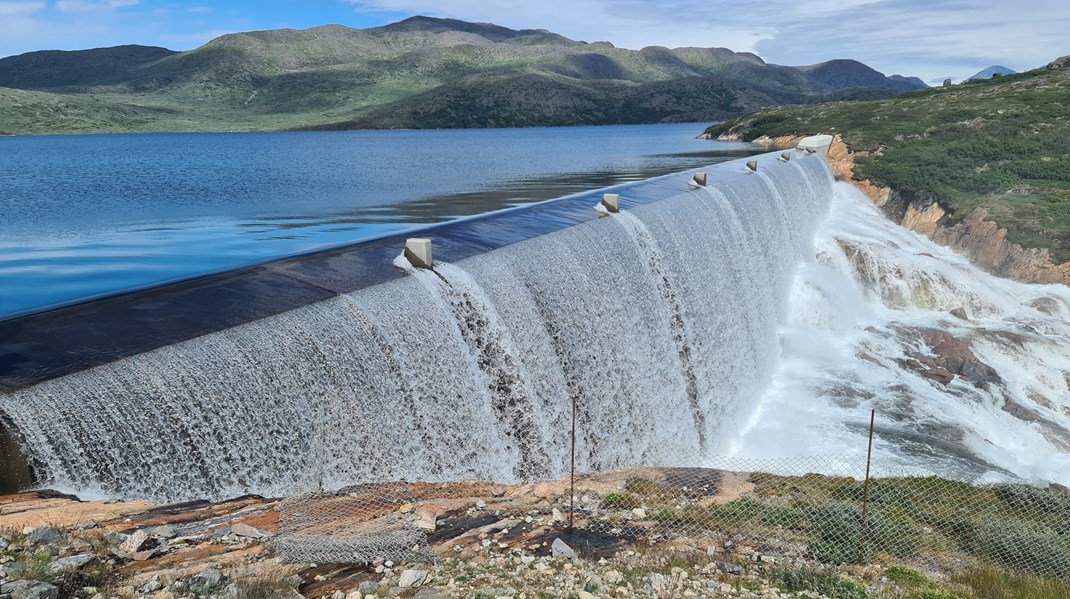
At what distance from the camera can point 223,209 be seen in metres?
37.6

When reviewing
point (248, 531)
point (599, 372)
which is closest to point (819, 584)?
point (248, 531)

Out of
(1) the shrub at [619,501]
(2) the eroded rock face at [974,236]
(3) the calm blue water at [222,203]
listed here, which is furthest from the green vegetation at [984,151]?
(1) the shrub at [619,501]

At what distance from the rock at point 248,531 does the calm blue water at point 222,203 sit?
733cm

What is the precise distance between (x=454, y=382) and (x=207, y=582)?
6.89 m

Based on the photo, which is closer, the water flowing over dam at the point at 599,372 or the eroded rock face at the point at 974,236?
the water flowing over dam at the point at 599,372

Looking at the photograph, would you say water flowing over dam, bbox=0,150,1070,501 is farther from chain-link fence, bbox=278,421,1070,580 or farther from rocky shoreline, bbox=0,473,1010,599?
chain-link fence, bbox=278,421,1070,580

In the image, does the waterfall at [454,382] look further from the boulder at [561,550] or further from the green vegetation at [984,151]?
the green vegetation at [984,151]

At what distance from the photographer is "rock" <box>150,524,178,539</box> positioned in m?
8.39

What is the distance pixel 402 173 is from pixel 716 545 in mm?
51590

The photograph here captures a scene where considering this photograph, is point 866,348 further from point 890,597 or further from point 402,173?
point 402,173

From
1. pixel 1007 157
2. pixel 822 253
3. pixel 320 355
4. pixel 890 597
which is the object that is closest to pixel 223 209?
Result: pixel 320 355

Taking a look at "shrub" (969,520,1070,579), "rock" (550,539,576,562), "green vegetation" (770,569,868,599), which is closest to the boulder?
"rock" (550,539,576,562)

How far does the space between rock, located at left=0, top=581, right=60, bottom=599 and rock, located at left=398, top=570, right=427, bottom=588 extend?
3.48 meters

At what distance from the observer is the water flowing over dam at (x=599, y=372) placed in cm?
1013
